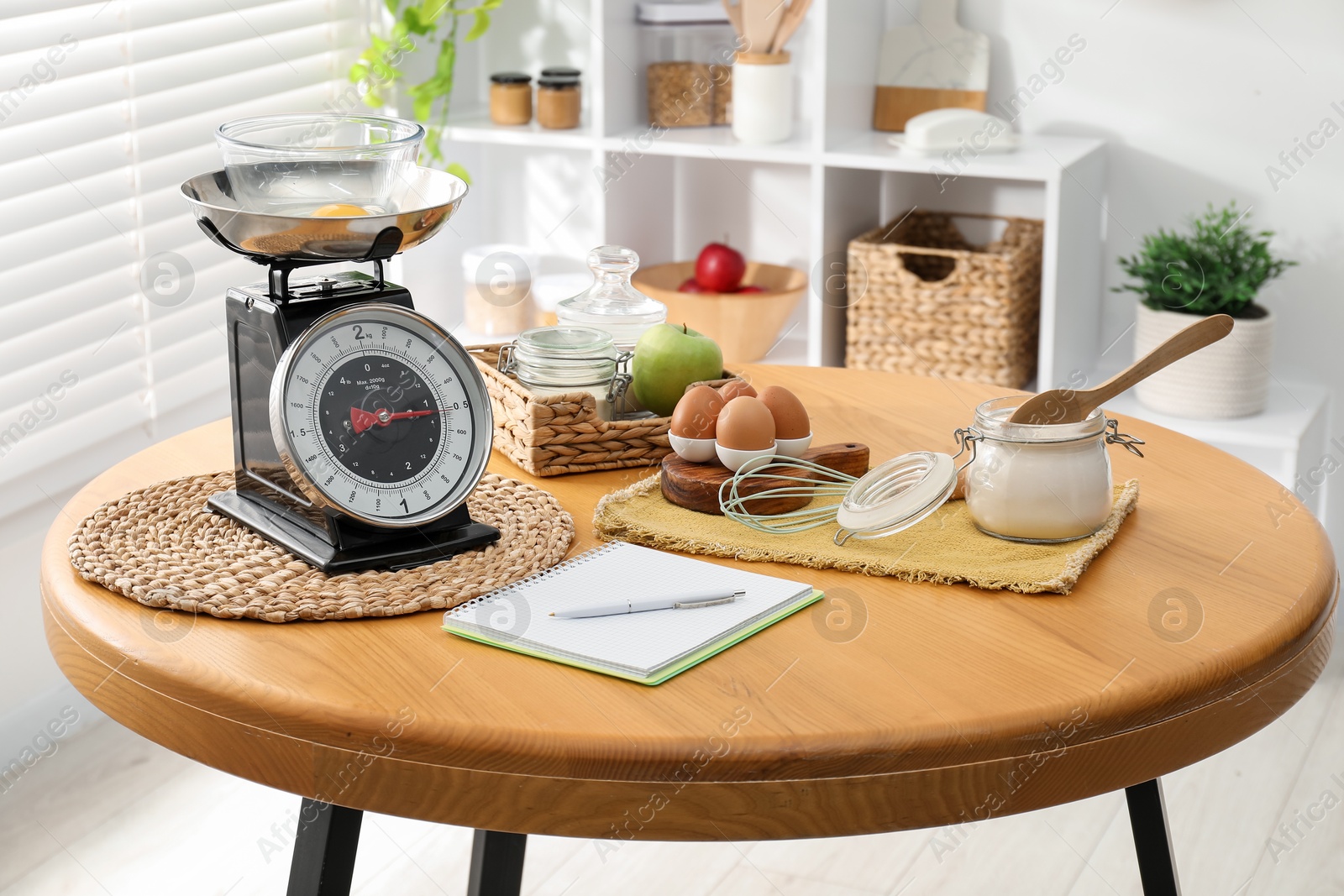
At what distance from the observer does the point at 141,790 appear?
6.91ft

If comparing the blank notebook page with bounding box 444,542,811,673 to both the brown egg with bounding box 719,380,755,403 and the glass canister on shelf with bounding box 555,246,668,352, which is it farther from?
A: the glass canister on shelf with bounding box 555,246,668,352

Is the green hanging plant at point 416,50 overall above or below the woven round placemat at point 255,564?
above

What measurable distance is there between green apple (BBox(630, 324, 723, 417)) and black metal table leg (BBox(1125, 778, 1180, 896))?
61 cm

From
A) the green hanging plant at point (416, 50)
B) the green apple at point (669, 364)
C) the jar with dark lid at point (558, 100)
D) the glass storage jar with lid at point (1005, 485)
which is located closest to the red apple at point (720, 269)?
the jar with dark lid at point (558, 100)

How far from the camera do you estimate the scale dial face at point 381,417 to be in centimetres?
102

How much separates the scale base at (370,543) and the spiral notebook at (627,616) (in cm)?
9

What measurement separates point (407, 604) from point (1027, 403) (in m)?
0.53

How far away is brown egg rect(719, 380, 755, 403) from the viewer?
1.26m

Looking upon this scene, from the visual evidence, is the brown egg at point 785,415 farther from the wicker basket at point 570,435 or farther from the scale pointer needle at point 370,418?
the scale pointer needle at point 370,418

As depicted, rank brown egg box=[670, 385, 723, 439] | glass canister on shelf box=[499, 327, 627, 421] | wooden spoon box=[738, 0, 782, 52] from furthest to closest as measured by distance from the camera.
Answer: wooden spoon box=[738, 0, 782, 52] → glass canister on shelf box=[499, 327, 627, 421] → brown egg box=[670, 385, 723, 439]

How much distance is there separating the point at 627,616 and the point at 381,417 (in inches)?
10.3

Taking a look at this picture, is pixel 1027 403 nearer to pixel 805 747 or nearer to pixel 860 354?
pixel 805 747

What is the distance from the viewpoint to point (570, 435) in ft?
4.33

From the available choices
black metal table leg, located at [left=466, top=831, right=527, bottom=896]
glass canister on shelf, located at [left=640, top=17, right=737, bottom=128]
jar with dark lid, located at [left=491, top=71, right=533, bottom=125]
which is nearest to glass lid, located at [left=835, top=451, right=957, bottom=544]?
black metal table leg, located at [left=466, top=831, right=527, bottom=896]
